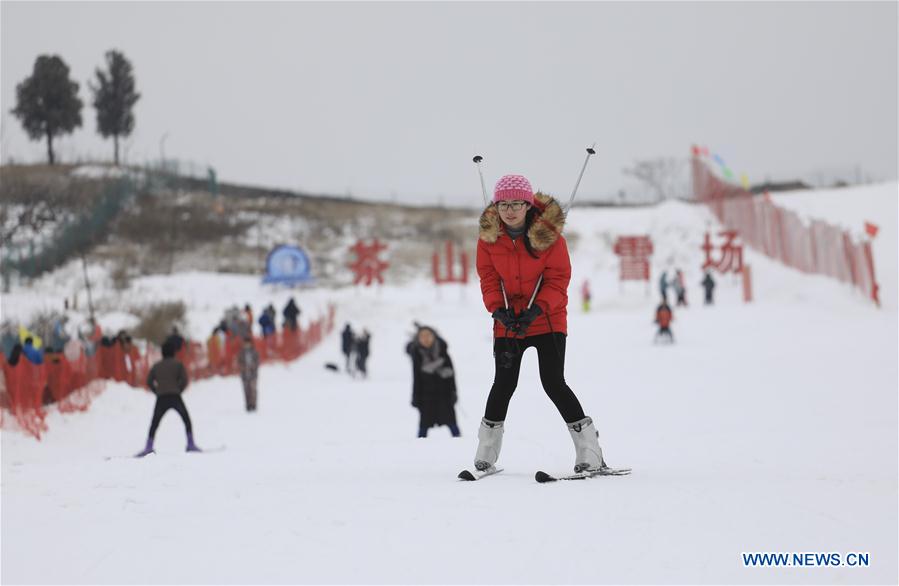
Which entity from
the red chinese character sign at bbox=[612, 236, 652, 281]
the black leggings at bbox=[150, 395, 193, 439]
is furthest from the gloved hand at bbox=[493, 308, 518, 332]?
the red chinese character sign at bbox=[612, 236, 652, 281]

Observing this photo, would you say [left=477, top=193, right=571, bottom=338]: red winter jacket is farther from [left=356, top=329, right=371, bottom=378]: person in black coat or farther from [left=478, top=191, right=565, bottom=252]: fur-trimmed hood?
[left=356, top=329, right=371, bottom=378]: person in black coat

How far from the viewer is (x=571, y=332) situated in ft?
98.9

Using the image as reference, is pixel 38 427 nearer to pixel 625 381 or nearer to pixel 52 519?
pixel 52 519

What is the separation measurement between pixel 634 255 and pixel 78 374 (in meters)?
33.0

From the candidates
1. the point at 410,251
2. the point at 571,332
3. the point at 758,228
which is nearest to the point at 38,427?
the point at 571,332

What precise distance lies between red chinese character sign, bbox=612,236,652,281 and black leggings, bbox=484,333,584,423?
1494 inches

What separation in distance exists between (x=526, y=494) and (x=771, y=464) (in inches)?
118

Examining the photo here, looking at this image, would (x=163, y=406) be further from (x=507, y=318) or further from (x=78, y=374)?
(x=507, y=318)

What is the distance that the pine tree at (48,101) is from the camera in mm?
66812

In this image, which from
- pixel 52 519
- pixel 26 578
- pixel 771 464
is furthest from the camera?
pixel 771 464

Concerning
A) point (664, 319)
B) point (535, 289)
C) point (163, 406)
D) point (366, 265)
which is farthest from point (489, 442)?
point (366, 265)

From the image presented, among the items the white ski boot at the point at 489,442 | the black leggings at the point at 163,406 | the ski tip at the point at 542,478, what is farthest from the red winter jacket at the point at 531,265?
the black leggings at the point at 163,406

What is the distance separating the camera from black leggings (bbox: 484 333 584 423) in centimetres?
546

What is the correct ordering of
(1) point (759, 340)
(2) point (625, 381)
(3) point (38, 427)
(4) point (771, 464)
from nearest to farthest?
(4) point (771, 464), (3) point (38, 427), (2) point (625, 381), (1) point (759, 340)
